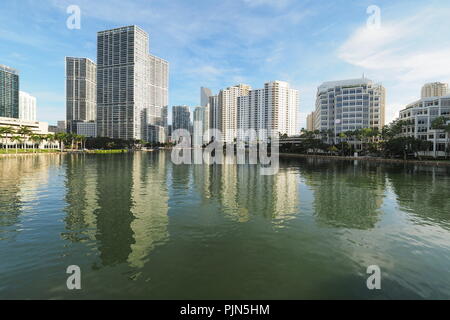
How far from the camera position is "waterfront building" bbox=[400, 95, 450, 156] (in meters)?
127

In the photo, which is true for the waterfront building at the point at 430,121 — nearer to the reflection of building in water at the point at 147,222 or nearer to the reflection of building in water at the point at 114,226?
the reflection of building in water at the point at 147,222

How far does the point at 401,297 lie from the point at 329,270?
348 cm

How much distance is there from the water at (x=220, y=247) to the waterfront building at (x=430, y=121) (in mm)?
124408

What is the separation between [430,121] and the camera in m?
136

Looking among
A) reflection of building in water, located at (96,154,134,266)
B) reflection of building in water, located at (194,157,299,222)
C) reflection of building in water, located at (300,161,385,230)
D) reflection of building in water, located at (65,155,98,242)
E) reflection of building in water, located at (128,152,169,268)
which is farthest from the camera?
reflection of building in water, located at (194,157,299,222)

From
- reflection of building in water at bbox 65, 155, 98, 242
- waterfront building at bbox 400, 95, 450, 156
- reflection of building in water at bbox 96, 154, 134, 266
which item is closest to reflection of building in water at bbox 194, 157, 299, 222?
reflection of building in water at bbox 96, 154, 134, 266

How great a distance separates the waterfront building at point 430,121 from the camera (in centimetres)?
12694

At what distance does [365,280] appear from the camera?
534 inches

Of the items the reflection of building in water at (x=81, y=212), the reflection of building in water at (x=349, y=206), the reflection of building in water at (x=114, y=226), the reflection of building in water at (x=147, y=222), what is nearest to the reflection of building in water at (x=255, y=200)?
the reflection of building in water at (x=349, y=206)

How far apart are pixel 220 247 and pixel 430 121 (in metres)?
165

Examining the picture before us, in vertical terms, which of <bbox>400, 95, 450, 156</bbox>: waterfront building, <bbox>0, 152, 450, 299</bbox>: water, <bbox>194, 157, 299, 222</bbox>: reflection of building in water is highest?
<bbox>400, 95, 450, 156</bbox>: waterfront building

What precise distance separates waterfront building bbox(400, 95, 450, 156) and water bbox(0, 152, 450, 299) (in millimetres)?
124408

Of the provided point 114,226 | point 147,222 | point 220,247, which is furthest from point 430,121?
point 114,226

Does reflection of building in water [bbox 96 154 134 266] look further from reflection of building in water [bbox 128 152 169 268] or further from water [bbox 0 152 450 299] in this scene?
reflection of building in water [bbox 128 152 169 268]
